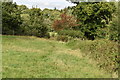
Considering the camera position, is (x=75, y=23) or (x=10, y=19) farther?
(x=10, y=19)

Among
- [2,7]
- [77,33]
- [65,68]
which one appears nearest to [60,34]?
[77,33]

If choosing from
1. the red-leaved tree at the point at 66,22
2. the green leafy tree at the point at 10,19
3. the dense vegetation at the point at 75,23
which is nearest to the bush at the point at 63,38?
the dense vegetation at the point at 75,23

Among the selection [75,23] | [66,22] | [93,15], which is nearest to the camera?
[93,15]

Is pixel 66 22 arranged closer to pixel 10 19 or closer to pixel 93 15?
pixel 93 15

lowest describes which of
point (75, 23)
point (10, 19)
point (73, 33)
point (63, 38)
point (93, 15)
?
point (63, 38)

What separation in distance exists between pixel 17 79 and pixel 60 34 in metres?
24.6

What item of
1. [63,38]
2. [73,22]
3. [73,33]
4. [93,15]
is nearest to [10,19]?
[63,38]

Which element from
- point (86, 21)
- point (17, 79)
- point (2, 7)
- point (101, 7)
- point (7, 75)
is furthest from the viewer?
point (2, 7)

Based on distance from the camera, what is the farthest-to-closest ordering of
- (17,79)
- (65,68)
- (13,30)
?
(13,30) < (65,68) < (17,79)

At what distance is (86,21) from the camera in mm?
27859

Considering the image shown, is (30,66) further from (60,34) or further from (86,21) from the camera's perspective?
(60,34)

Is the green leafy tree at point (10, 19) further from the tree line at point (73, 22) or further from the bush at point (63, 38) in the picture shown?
the bush at point (63, 38)

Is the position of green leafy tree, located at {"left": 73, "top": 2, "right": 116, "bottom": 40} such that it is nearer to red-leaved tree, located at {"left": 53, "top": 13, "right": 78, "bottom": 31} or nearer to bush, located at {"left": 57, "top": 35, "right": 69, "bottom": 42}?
red-leaved tree, located at {"left": 53, "top": 13, "right": 78, "bottom": 31}

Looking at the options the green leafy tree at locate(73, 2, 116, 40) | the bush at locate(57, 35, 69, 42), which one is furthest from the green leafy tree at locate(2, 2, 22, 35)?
the green leafy tree at locate(73, 2, 116, 40)
